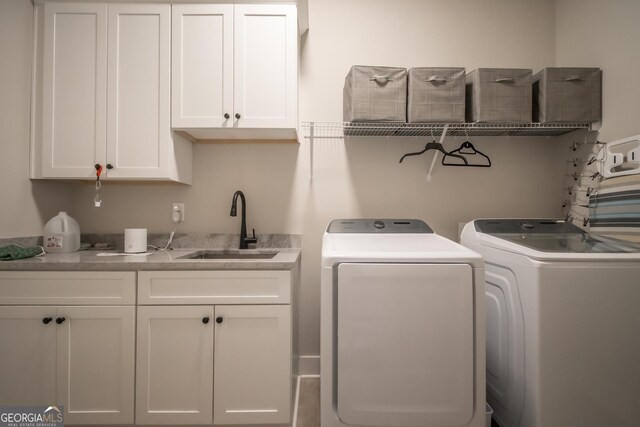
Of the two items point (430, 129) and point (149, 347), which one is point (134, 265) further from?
point (430, 129)

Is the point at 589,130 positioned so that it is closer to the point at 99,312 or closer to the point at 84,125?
the point at 99,312

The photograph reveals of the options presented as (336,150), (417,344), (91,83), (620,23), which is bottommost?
(417,344)

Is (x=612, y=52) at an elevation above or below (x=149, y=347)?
above

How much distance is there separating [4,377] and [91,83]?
5.15ft

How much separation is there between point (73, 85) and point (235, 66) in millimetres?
943

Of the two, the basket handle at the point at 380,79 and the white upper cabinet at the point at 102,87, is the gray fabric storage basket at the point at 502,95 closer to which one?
the basket handle at the point at 380,79

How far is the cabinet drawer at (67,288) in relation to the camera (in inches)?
52.5

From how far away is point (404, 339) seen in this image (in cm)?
107

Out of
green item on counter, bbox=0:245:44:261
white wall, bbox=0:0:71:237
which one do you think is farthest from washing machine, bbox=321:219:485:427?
white wall, bbox=0:0:71:237

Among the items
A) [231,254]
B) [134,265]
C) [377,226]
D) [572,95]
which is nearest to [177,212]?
[231,254]

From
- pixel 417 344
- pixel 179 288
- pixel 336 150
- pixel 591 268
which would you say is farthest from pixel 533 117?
pixel 179 288

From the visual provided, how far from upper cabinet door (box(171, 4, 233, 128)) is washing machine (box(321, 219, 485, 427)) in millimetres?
1166

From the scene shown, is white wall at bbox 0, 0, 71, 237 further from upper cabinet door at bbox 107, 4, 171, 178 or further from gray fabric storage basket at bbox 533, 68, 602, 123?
gray fabric storage basket at bbox 533, 68, 602, 123

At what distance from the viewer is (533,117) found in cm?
167
